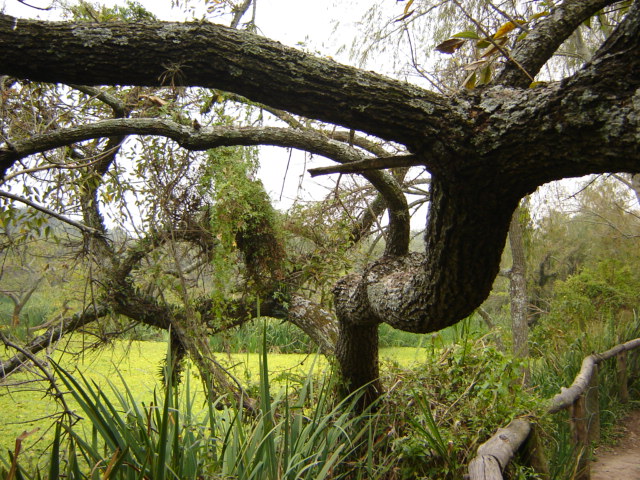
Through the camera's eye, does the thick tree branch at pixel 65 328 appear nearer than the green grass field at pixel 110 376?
Yes

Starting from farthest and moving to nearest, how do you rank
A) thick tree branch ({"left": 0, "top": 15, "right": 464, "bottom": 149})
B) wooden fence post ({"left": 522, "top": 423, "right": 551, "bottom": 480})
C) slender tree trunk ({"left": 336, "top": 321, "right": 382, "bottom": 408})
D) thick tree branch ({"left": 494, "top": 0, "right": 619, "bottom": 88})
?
slender tree trunk ({"left": 336, "top": 321, "right": 382, "bottom": 408}) → wooden fence post ({"left": 522, "top": 423, "right": 551, "bottom": 480}) → thick tree branch ({"left": 494, "top": 0, "right": 619, "bottom": 88}) → thick tree branch ({"left": 0, "top": 15, "right": 464, "bottom": 149})

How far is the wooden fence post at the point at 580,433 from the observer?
9.86 feet

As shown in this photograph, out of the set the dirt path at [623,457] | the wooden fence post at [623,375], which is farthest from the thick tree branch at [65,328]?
the wooden fence post at [623,375]

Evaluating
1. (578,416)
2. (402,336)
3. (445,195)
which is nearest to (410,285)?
(445,195)

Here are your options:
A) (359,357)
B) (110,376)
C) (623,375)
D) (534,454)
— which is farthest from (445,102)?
(110,376)

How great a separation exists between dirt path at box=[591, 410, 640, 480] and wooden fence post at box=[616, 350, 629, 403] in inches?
6.6

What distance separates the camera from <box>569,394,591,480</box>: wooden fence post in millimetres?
3004

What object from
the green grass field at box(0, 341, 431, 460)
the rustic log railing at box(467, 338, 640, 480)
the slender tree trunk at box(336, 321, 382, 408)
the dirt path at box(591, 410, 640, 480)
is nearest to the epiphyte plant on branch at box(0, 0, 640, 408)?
the rustic log railing at box(467, 338, 640, 480)

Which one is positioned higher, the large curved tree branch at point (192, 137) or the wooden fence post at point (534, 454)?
the large curved tree branch at point (192, 137)

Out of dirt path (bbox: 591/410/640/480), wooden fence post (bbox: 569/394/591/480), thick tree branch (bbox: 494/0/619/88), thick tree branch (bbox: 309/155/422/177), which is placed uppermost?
thick tree branch (bbox: 494/0/619/88)

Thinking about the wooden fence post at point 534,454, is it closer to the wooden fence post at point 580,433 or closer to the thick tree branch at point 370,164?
the wooden fence post at point 580,433

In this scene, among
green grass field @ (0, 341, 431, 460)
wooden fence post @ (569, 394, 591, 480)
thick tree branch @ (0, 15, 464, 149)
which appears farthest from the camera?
green grass field @ (0, 341, 431, 460)

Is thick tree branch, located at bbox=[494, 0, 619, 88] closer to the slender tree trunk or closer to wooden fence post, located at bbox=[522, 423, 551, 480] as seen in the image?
the slender tree trunk

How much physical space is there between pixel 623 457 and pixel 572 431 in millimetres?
1203
